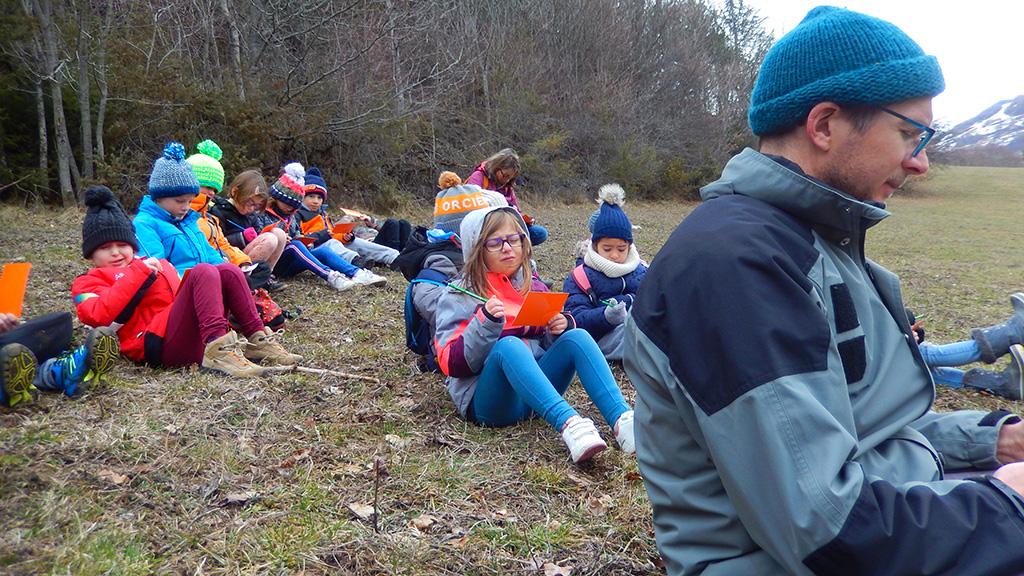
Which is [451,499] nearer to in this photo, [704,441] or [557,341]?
[557,341]

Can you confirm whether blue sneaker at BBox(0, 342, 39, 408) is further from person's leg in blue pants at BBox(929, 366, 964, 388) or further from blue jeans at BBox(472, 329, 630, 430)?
person's leg in blue pants at BBox(929, 366, 964, 388)

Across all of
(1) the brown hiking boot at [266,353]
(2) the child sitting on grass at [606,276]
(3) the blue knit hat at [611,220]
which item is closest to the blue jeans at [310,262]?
(1) the brown hiking boot at [266,353]

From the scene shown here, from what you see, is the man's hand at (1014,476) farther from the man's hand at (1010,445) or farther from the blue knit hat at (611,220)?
the blue knit hat at (611,220)

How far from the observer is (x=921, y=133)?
1622 millimetres

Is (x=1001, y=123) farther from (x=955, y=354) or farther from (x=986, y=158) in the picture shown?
(x=955, y=354)

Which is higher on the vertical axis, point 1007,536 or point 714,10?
point 714,10

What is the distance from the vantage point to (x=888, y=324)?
1.67m

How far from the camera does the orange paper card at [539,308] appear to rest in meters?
3.46

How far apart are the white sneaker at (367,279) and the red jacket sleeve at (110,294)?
3.25 metres

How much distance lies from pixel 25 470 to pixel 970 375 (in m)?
5.45

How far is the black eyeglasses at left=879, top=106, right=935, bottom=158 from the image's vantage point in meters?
1.59

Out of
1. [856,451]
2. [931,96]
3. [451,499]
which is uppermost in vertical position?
[931,96]

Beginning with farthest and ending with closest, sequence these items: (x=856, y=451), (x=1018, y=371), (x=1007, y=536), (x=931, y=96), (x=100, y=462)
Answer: (x=1018, y=371) < (x=100, y=462) < (x=931, y=96) < (x=856, y=451) < (x=1007, y=536)

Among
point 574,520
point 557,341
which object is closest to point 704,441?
point 574,520
